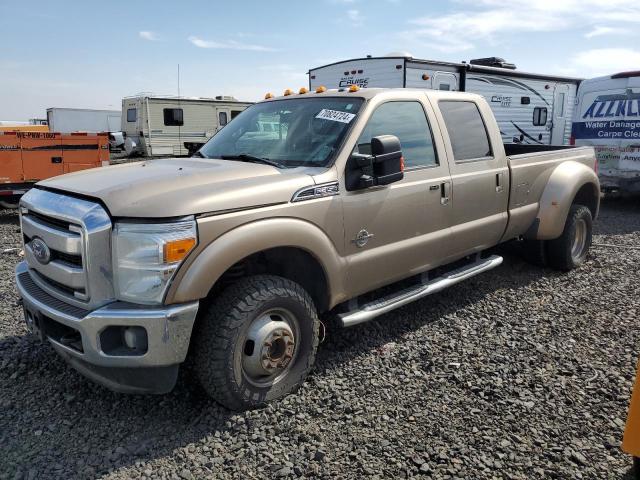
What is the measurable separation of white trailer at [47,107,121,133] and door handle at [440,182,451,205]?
97.6 feet

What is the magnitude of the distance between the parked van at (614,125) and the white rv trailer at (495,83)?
274cm

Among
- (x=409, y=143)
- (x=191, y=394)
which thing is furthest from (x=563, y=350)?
(x=191, y=394)

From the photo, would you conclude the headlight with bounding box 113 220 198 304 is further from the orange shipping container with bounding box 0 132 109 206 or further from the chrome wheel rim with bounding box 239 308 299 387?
the orange shipping container with bounding box 0 132 109 206

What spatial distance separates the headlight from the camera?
2.66 m

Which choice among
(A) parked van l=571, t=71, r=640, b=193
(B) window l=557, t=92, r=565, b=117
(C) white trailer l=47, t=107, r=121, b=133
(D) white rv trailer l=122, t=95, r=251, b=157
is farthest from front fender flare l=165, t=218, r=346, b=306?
(C) white trailer l=47, t=107, r=121, b=133

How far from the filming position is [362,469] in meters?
2.68

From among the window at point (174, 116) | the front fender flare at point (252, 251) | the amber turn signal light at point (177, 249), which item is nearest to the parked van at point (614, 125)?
the front fender flare at point (252, 251)

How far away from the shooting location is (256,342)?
307 centimetres

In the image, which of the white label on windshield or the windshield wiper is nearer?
the windshield wiper

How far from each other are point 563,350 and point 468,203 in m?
1.37

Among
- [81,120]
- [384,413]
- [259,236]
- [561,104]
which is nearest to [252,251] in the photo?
[259,236]

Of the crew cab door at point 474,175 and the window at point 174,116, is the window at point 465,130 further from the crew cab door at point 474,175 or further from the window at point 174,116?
the window at point 174,116

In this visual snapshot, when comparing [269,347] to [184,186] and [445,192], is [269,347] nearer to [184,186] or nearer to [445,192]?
[184,186]

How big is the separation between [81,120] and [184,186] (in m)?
32.7
